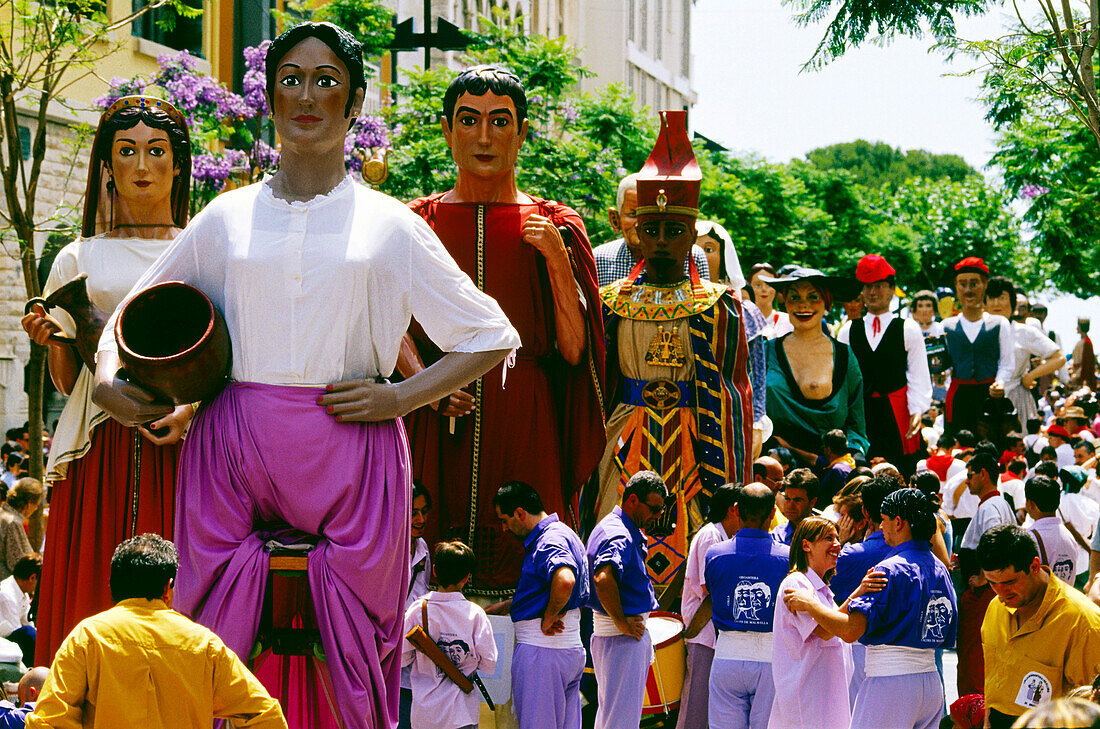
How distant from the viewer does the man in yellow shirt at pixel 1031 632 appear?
223 inches

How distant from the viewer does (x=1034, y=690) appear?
571 cm

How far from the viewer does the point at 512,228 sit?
5914 mm

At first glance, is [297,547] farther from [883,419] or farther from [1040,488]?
[883,419]

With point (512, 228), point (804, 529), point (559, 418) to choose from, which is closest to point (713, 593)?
point (804, 529)

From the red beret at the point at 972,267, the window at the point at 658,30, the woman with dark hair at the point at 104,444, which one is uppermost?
the window at the point at 658,30

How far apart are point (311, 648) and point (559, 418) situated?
229 cm

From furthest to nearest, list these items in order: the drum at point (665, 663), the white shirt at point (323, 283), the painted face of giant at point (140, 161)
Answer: the drum at point (665, 663), the painted face of giant at point (140, 161), the white shirt at point (323, 283)

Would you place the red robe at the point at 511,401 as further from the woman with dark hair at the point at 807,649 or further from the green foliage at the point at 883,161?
the green foliage at the point at 883,161

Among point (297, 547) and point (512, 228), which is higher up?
point (512, 228)

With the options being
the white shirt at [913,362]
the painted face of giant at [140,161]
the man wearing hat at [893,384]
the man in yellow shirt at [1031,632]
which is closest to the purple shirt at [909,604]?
the man in yellow shirt at [1031,632]

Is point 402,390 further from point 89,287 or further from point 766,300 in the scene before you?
point 766,300

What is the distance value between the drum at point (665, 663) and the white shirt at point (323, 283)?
3.87 m

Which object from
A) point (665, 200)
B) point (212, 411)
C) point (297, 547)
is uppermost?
point (665, 200)

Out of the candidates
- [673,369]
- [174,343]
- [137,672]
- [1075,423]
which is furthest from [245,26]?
[137,672]
